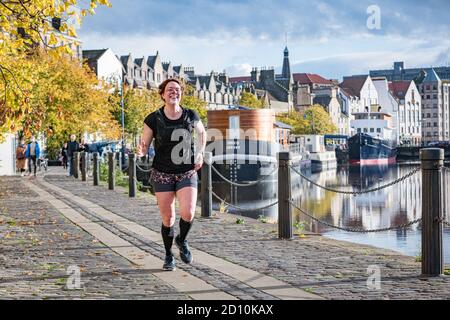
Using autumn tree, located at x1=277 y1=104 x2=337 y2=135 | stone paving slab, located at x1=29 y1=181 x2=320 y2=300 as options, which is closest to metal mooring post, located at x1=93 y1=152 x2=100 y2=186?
stone paving slab, located at x1=29 y1=181 x2=320 y2=300

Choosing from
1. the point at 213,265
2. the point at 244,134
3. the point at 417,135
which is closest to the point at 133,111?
the point at 244,134

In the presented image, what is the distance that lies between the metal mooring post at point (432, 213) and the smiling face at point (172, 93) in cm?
265

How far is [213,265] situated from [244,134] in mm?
41514

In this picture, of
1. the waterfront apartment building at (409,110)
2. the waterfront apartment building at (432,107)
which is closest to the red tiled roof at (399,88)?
the waterfront apartment building at (409,110)

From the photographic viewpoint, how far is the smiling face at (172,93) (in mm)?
7762

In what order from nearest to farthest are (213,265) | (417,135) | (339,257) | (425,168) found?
(425,168) → (213,265) → (339,257) → (417,135)

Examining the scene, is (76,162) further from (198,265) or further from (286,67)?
(286,67)

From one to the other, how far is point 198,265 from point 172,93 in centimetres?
197

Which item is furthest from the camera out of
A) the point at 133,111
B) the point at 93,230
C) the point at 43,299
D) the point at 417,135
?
the point at 417,135

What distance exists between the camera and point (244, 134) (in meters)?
49.6

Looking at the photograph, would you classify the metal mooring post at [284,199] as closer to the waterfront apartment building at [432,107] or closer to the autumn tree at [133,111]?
the autumn tree at [133,111]

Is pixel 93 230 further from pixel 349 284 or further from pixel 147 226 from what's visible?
pixel 349 284

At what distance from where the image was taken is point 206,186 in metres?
13.9
